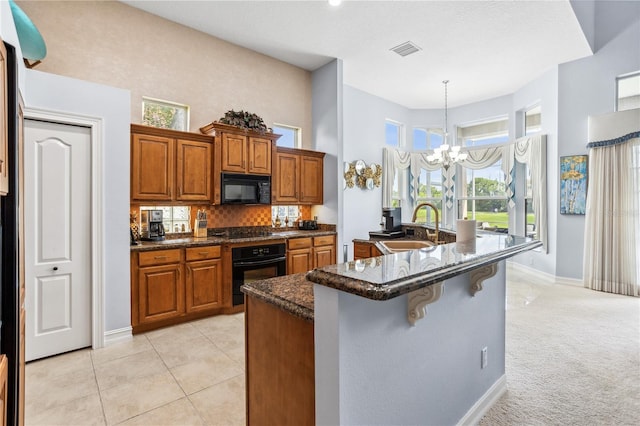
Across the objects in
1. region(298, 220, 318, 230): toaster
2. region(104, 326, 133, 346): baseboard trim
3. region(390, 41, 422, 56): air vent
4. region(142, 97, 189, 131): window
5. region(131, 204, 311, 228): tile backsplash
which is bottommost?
region(104, 326, 133, 346): baseboard trim

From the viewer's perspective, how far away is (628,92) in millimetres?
4836

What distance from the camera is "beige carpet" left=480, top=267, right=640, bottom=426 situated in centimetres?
205

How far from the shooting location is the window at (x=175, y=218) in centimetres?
412

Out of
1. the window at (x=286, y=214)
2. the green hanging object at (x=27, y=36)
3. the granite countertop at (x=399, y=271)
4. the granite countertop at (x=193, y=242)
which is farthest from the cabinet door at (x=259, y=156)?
the granite countertop at (x=399, y=271)

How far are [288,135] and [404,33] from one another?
7.72 feet

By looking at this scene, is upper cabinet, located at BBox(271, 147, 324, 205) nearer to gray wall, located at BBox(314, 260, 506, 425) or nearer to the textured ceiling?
the textured ceiling

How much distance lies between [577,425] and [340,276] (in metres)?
2.13

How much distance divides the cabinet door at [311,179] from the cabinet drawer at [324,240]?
694 millimetres

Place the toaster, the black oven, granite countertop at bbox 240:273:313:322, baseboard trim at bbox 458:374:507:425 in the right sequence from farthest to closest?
1. the toaster
2. the black oven
3. baseboard trim at bbox 458:374:507:425
4. granite countertop at bbox 240:273:313:322

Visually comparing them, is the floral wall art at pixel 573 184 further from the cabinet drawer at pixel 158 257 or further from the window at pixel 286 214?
the cabinet drawer at pixel 158 257

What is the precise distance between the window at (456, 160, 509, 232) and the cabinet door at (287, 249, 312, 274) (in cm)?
399

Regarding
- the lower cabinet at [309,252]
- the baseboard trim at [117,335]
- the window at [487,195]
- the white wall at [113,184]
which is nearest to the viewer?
the white wall at [113,184]

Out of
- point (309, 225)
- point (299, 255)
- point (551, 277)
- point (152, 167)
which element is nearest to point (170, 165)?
point (152, 167)

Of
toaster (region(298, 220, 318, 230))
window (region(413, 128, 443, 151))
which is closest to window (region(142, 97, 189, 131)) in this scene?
toaster (region(298, 220, 318, 230))
